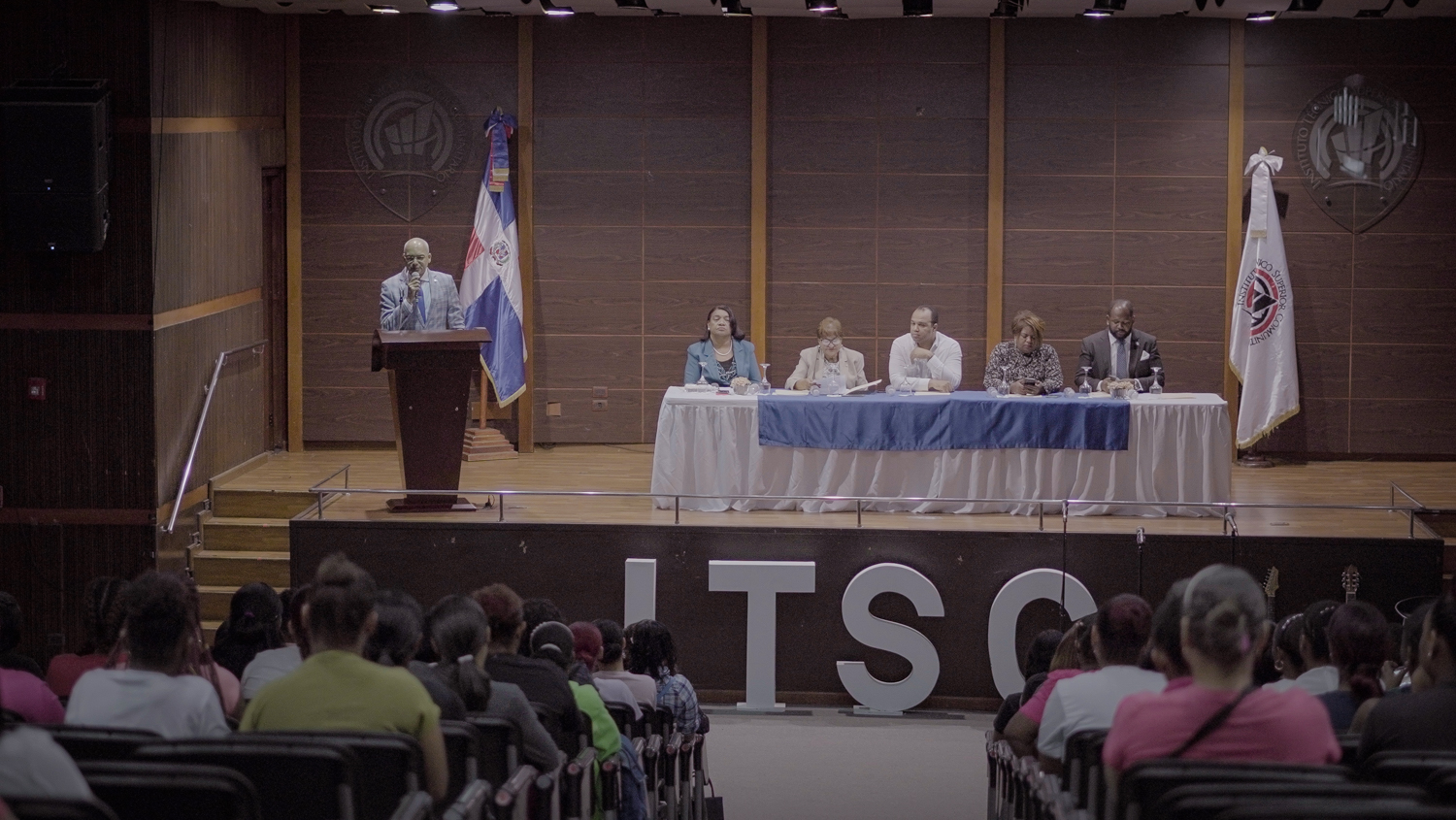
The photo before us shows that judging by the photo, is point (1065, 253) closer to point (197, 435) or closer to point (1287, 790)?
point (197, 435)

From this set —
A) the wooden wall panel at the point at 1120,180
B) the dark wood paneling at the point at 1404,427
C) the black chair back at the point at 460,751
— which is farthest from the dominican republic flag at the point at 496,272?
the black chair back at the point at 460,751

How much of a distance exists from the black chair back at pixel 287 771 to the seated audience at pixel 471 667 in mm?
920

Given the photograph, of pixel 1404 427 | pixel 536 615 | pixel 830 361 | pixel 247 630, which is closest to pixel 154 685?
pixel 247 630

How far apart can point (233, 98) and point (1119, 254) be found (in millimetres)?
5738

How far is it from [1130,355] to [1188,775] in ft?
23.3

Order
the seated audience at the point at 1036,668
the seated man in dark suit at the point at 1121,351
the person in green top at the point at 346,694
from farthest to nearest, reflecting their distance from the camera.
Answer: the seated man in dark suit at the point at 1121,351, the seated audience at the point at 1036,668, the person in green top at the point at 346,694

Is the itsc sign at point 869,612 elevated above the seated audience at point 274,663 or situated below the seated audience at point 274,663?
below

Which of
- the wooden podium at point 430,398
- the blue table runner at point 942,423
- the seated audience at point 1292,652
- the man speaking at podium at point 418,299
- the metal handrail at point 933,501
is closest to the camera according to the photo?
the seated audience at point 1292,652

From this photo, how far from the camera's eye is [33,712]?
4.05 meters

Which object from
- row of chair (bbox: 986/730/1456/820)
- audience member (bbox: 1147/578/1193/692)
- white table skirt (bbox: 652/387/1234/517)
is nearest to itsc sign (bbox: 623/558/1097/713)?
white table skirt (bbox: 652/387/1234/517)

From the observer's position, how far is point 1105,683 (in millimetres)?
4148

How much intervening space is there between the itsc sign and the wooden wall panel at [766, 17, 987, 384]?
3240 mm

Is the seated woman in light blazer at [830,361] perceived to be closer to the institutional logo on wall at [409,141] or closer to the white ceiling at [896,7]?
the white ceiling at [896,7]

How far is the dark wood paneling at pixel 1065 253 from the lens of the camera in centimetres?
1112
